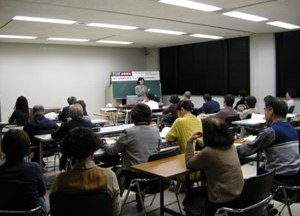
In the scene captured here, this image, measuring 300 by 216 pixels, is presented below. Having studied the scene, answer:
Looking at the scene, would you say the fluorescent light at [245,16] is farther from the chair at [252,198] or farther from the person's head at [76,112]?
the chair at [252,198]

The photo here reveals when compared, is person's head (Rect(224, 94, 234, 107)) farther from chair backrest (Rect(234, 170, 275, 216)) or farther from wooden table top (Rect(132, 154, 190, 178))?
chair backrest (Rect(234, 170, 275, 216))

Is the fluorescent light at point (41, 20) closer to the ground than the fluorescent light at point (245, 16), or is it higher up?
closer to the ground

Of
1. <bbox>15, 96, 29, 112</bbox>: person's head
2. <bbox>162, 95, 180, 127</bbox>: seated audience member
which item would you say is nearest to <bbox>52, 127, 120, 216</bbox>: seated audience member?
<bbox>15, 96, 29, 112</bbox>: person's head

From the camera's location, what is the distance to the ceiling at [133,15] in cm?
490

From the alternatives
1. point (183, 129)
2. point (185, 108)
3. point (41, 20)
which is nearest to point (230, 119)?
point (185, 108)

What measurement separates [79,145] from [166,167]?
3.16ft

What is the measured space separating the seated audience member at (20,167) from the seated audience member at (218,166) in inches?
45.0

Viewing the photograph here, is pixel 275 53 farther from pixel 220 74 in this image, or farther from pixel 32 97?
pixel 32 97

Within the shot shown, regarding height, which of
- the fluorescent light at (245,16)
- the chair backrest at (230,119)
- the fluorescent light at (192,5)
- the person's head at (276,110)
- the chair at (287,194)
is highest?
the fluorescent light at (245,16)

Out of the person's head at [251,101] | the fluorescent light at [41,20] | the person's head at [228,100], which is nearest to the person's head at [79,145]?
the person's head at [228,100]

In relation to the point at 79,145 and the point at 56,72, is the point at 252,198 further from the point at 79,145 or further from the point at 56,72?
the point at 56,72

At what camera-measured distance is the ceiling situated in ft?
16.1

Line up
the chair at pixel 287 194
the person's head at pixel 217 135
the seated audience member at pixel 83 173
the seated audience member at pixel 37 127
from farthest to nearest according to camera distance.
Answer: the seated audience member at pixel 37 127 < the chair at pixel 287 194 < the person's head at pixel 217 135 < the seated audience member at pixel 83 173

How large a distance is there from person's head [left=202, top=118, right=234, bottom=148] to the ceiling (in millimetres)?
2983
